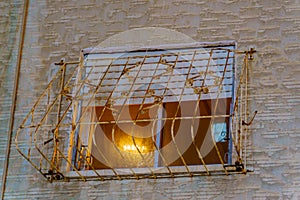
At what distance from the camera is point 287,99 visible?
16.0ft

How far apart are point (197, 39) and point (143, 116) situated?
1.98 ft

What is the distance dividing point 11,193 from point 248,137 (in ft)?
4.61

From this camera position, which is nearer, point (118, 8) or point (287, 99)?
point (287, 99)

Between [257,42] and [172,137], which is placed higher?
[257,42]

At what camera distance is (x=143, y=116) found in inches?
199

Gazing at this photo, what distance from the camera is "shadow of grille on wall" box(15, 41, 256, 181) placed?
482 cm

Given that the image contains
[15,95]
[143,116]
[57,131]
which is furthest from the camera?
[15,95]

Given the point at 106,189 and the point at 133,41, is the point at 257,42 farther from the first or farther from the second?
the point at 106,189

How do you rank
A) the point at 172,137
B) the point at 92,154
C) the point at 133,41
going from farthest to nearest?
the point at 133,41, the point at 92,154, the point at 172,137

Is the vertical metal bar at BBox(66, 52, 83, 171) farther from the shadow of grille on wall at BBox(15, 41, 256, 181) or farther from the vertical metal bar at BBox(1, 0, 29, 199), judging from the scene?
the vertical metal bar at BBox(1, 0, 29, 199)

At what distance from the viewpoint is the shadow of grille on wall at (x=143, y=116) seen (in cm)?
482

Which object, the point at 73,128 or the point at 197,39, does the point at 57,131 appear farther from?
the point at 197,39

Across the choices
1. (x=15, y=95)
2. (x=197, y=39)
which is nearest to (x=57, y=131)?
(x=15, y=95)

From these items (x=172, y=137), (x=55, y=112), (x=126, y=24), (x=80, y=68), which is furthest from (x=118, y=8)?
(x=172, y=137)
